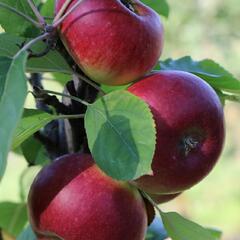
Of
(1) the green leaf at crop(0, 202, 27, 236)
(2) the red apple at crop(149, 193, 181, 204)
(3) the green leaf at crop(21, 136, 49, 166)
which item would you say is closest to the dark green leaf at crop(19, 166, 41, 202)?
(1) the green leaf at crop(0, 202, 27, 236)

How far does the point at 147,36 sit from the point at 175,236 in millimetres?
242

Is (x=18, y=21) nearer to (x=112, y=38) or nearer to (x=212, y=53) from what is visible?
(x=112, y=38)

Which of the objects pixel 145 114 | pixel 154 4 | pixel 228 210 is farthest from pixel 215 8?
pixel 145 114

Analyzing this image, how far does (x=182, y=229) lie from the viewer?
2.48 ft

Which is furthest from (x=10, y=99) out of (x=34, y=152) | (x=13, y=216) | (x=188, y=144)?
(x=13, y=216)

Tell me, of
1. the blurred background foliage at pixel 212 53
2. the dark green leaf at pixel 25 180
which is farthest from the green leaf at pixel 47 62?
the blurred background foliage at pixel 212 53

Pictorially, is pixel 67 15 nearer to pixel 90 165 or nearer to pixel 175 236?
pixel 90 165

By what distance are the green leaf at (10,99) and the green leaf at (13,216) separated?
460mm

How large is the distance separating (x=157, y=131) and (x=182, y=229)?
151 mm

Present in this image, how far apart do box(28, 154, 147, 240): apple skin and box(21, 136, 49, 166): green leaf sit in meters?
0.14

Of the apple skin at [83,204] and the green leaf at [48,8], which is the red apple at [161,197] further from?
the green leaf at [48,8]

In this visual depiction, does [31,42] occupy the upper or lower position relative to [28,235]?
upper

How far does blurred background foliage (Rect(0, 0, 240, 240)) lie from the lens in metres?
4.22

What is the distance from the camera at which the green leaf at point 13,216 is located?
1.03 metres
